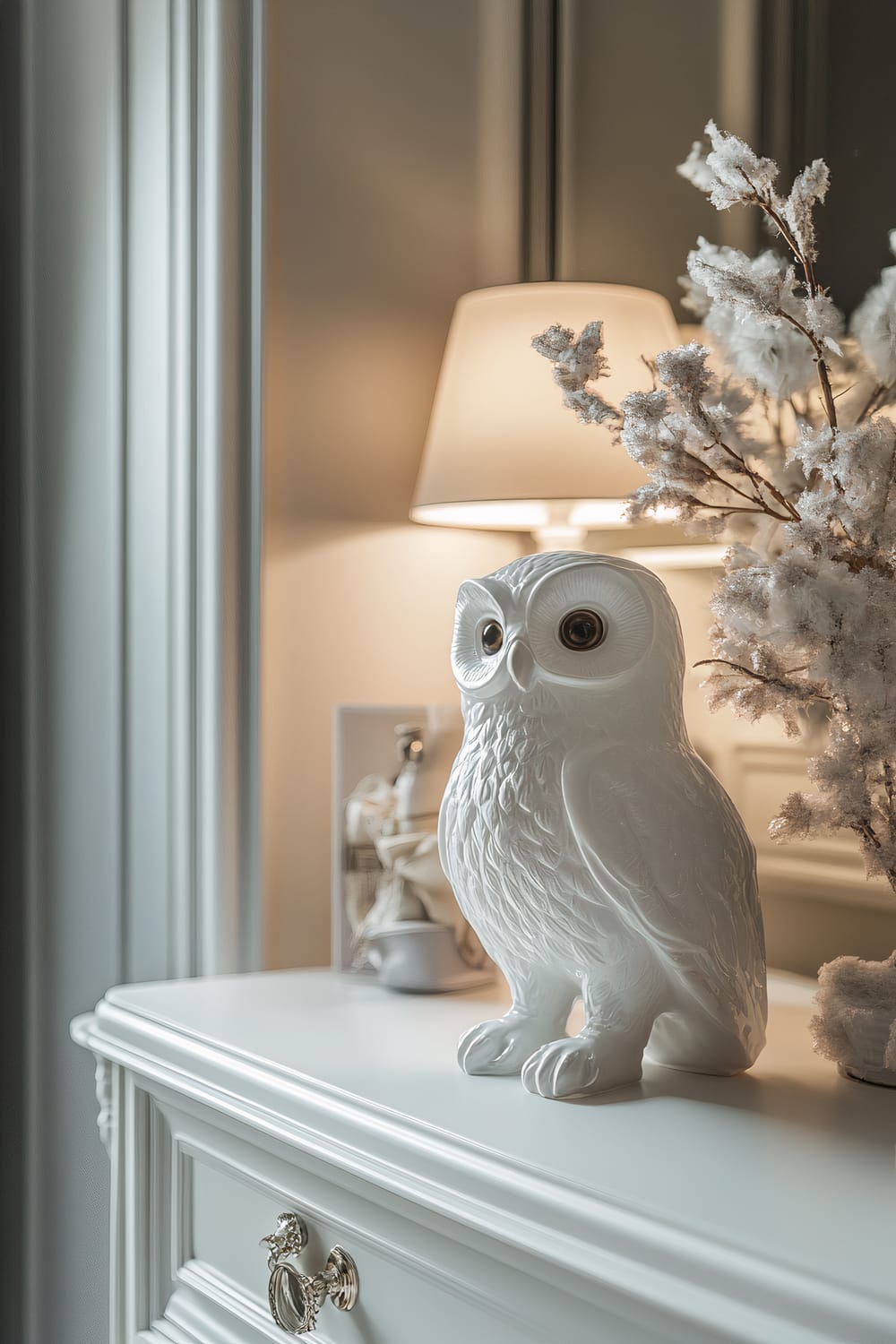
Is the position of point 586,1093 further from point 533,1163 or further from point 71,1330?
point 71,1330

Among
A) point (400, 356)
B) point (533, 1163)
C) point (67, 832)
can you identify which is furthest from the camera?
point (67, 832)

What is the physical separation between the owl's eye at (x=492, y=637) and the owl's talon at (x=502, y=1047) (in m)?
0.23

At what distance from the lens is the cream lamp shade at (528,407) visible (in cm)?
105

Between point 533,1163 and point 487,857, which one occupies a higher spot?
point 487,857

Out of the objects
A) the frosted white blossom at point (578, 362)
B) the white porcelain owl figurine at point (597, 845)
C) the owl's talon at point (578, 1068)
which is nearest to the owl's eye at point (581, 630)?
the white porcelain owl figurine at point (597, 845)

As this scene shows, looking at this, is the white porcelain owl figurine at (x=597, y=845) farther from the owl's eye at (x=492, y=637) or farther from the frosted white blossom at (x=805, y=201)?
the frosted white blossom at (x=805, y=201)

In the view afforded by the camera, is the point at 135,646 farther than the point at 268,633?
Yes

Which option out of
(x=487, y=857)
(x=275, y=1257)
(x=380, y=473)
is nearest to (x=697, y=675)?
(x=380, y=473)

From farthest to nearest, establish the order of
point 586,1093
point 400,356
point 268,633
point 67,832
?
1. point 67,832
2. point 400,356
3. point 268,633
4. point 586,1093

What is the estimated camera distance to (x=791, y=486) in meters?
0.78

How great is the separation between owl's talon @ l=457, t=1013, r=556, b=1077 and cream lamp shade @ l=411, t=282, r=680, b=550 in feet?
1.52

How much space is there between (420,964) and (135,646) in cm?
48

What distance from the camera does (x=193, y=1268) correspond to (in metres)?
0.89

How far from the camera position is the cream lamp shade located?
1.05 meters
